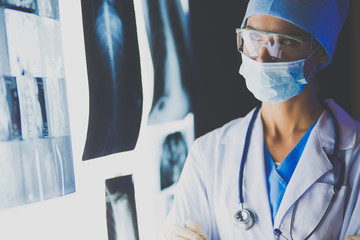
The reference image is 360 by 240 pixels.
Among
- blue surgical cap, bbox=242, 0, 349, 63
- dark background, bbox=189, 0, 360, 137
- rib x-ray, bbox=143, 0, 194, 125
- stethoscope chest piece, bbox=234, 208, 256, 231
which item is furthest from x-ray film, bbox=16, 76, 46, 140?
dark background, bbox=189, 0, 360, 137

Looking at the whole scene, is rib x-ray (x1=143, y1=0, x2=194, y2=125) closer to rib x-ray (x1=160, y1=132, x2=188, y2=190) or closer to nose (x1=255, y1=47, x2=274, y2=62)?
rib x-ray (x1=160, y1=132, x2=188, y2=190)

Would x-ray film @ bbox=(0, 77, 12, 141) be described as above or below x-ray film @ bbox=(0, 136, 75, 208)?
above

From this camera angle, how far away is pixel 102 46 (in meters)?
0.88

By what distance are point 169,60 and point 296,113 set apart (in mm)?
467

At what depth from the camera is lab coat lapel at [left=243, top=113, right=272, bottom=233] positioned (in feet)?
2.99

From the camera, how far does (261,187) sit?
944 millimetres

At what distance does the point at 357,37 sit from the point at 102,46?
1682mm

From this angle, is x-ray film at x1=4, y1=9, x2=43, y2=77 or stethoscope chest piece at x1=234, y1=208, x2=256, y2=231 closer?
x-ray film at x1=4, y1=9, x2=43, y2=77

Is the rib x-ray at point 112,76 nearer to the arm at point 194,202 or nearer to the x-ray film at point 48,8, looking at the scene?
the x-ray film at point 48,8

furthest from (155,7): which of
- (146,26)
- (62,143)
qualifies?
(62,143)

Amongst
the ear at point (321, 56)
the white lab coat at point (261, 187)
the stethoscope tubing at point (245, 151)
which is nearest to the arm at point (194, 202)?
the white lab coat at point (261, 187)

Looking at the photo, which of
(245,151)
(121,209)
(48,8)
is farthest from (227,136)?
(48,8)

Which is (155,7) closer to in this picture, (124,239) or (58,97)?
(58,97)

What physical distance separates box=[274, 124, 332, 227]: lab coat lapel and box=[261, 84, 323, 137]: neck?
8 cm
